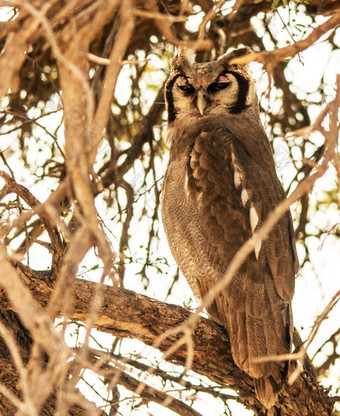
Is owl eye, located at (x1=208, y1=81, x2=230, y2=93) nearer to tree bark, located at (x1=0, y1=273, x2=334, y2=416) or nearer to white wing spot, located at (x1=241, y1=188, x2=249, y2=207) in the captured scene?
white wing spot, located at (x1=241, y1=188, x2=249, y2=207)

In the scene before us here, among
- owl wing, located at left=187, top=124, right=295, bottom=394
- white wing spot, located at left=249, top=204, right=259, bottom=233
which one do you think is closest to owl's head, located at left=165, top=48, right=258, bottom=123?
owl wing, located at left=187, top=124, right=295, bottom=394

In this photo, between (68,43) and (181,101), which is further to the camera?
(181,101)

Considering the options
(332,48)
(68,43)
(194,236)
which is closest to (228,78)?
(332,48)

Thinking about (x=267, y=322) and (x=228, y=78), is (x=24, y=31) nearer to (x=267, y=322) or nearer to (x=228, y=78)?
(x=267, y=322)

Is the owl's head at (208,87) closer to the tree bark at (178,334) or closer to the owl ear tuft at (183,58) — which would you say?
the owl ear tuft at (183,58)

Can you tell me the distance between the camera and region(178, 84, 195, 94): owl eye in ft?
13.3

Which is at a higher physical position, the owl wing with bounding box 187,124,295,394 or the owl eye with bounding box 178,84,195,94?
the owl eye with bounding box 178,84,195,94

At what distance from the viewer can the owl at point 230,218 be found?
10.5 feet

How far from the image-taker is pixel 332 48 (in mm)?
4316

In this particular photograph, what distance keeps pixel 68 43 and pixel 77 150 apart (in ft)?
1.67

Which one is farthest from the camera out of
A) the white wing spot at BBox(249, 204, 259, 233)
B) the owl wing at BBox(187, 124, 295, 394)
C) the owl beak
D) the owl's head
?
the owl's head

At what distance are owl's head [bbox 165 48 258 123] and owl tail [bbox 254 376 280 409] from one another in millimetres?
1587

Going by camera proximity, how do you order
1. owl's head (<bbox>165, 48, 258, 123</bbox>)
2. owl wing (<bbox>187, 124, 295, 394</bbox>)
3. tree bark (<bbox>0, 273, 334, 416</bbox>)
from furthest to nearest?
owl's head (<bbox>165, 48, 258, 123</bbox>) → owl wing (<bbox>187, 124, 295, 394</bbox>) → tree bark (<bbox>0, 273, 334, 416</bbox>)

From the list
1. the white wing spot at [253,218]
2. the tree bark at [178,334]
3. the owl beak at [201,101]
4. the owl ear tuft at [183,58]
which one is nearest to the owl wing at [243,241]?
the white wing spot at [253,218]
